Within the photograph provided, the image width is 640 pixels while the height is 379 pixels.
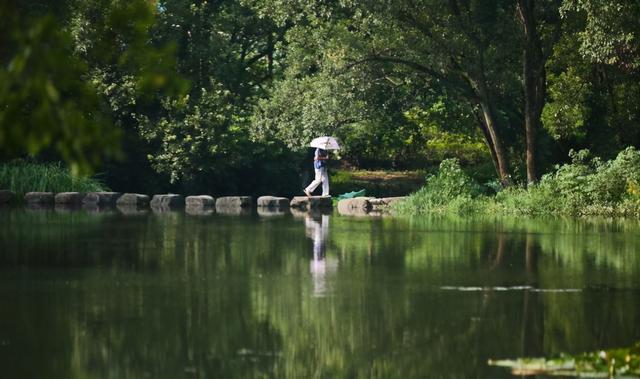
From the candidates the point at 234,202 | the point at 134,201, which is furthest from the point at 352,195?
the point at 134,201

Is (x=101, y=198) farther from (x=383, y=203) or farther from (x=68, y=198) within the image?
(x=383, y=203)

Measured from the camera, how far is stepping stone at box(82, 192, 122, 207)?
4400cm

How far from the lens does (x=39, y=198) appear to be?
43844 millimetres

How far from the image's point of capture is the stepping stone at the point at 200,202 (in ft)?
143

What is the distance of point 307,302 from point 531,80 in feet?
78.9

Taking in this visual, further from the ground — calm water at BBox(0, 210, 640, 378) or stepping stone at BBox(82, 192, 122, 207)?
stepping stone at BBox(82, 192, 122, 207)

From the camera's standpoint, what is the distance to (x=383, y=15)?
3859cm

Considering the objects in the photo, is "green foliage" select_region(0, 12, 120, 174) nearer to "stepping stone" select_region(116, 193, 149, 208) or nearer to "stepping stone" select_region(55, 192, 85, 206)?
"stepping stone" select_region(116, 193, 149, 208)

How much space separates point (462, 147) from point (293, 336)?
134 ft

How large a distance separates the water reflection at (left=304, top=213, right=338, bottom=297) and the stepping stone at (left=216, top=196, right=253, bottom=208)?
9.92 metres

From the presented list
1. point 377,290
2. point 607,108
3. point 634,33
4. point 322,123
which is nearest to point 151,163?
point 322,123

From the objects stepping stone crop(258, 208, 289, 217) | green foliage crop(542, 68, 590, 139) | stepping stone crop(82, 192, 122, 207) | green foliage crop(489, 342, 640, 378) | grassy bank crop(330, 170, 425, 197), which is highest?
green foliage crop(542, 68, 590, 139)

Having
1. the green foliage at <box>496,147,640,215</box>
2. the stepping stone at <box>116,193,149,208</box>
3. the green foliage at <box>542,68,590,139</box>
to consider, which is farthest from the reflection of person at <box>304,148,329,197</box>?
the green foliage at <box>496,147,640,215</box>

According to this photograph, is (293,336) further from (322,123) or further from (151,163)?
(151,163)
